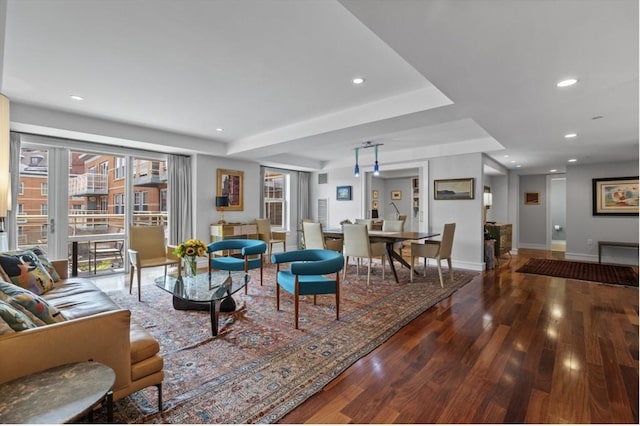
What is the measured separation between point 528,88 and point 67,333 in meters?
3.79

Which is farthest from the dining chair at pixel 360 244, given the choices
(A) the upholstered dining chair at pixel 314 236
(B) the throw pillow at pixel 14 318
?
(B) the throw pillow at pixel 14 318

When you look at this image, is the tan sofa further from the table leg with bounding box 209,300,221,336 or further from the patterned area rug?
the table leg with bounding box 209,300,221,336

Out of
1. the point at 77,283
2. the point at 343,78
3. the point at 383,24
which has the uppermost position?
the point at 343,78

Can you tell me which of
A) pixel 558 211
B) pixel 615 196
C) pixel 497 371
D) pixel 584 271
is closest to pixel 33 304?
pixel 497 371

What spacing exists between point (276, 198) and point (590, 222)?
7.74 meters

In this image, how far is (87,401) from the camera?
1067 millimetres

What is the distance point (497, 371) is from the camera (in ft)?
7.07

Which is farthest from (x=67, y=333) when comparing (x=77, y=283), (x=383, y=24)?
(x=383, y=24)

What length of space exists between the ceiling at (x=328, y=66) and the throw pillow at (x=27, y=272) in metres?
1.76

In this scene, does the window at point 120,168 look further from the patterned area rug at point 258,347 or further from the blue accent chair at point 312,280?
the blue accent chair at point 312,280

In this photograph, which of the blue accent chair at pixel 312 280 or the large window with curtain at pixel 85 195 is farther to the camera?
the large window with curtain at pixel 85 195

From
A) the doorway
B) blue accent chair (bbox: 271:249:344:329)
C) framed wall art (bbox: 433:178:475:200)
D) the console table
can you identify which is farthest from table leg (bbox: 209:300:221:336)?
the doorway

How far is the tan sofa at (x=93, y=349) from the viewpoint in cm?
129

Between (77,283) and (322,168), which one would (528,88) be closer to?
(77,283)
